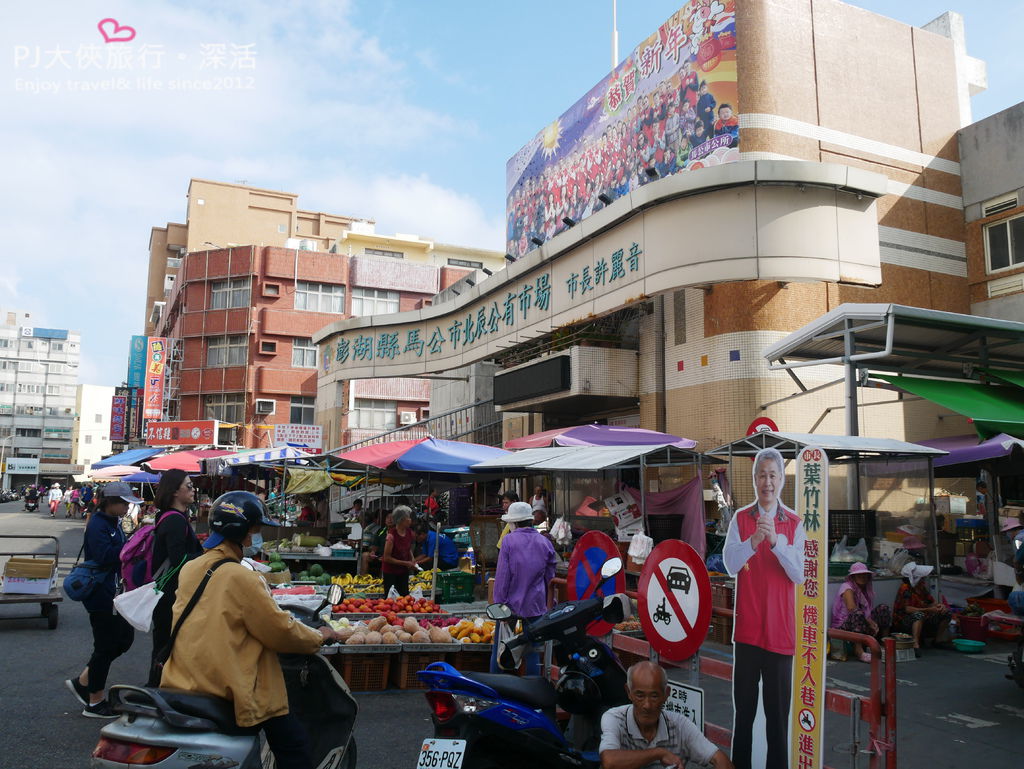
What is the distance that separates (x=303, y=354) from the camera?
40781 mm

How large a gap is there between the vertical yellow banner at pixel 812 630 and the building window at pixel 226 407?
39.3m

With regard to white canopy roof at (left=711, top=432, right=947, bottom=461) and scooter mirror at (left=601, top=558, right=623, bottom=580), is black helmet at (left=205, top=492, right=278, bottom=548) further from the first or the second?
white canopy roof at (left=711, top=432, right=947, bottom=461)

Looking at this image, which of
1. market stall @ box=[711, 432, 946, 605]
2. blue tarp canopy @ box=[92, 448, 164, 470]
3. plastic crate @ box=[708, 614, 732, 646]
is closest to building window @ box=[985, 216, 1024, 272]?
market stall @ box=[711, 432, 946, 605]

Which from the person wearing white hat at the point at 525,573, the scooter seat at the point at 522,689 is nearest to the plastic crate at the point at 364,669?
the person wearing white hat at the point at 525,573

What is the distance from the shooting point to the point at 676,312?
1577cm

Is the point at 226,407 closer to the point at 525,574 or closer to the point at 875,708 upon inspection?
the point at 525,574

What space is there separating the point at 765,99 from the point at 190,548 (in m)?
14.1

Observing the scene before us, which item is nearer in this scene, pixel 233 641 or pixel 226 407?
pixel 233 641

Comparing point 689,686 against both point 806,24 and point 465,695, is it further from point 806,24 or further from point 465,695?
point 806,24

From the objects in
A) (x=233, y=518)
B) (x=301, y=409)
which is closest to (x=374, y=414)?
(x=301, y=409)

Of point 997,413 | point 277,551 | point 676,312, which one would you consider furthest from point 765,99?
point 277,551

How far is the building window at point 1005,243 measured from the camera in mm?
16938

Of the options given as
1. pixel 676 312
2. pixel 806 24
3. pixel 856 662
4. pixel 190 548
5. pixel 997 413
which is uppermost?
pixel 806 24

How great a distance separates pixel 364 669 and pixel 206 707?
4179 mm
